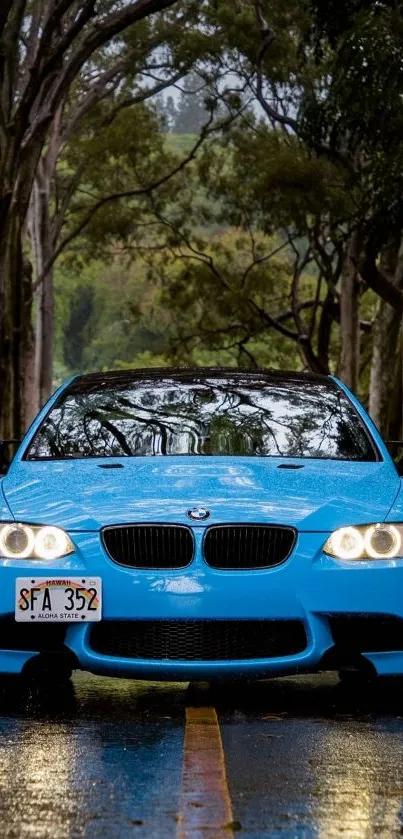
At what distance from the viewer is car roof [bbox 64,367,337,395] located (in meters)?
7.46

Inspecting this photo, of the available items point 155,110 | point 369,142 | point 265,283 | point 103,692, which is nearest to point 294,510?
point 103,692

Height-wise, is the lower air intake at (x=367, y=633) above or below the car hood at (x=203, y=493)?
below

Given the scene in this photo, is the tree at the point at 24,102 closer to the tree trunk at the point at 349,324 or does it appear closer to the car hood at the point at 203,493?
the car hood at the point at 203,493

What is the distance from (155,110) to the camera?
34.8 meters

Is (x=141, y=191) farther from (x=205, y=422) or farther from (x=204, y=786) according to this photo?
(x=204, y=786)

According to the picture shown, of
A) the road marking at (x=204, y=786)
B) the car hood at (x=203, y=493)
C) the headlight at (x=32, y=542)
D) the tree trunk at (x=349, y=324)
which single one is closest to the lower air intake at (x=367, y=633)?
the car hood at (x=203, y=493)

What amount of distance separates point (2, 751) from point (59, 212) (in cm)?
2567

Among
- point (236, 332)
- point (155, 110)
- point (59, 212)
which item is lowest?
point (236, 332)

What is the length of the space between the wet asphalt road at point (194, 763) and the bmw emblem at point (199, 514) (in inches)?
27.7

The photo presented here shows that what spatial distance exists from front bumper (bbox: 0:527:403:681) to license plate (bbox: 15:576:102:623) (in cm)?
3

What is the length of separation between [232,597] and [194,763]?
104 centimetres

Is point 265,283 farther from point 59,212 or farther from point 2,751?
point 2,751

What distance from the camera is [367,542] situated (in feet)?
18.8

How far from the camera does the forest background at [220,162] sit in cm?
1780
